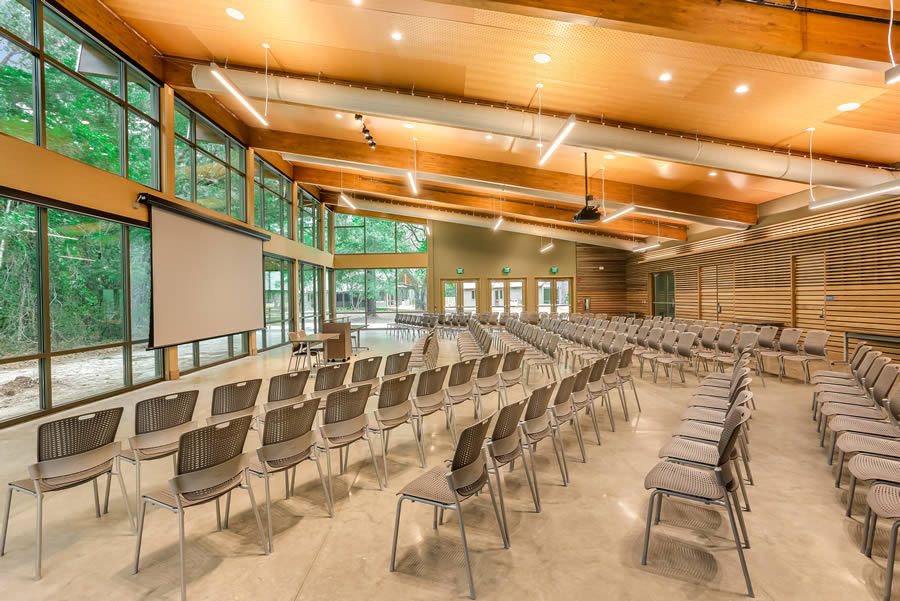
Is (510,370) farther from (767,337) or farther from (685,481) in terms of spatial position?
(767,337)

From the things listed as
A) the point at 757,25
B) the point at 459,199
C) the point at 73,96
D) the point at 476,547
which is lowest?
the point at 476,547

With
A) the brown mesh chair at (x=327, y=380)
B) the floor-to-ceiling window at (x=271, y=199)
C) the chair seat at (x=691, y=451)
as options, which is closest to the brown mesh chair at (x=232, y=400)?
the brown mesh chair at (x=327, y=380)

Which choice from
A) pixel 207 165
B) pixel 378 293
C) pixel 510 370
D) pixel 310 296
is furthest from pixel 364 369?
pixel 378 293

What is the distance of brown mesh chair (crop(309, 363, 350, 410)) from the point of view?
15.2 ft

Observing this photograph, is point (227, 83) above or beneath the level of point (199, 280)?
above

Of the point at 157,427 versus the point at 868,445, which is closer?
the point at 868,445

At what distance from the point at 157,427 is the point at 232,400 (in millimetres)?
617

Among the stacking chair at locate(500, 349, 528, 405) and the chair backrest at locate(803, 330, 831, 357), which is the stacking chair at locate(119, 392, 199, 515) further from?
the chair backrest at locate(803, 330, 831, 357)

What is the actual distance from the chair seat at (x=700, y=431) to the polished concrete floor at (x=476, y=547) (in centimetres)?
52

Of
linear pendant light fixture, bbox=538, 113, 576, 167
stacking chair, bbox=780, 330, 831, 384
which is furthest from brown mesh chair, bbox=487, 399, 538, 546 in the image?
stacking chair, bbox=780, 330, 831, 384

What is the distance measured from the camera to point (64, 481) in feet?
8.73

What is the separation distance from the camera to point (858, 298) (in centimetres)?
849

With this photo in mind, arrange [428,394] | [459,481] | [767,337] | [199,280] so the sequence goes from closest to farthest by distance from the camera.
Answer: [459,481] < [428,394] < [199,280] < [767,337]

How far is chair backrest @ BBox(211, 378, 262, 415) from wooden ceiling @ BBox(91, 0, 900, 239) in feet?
13.3
